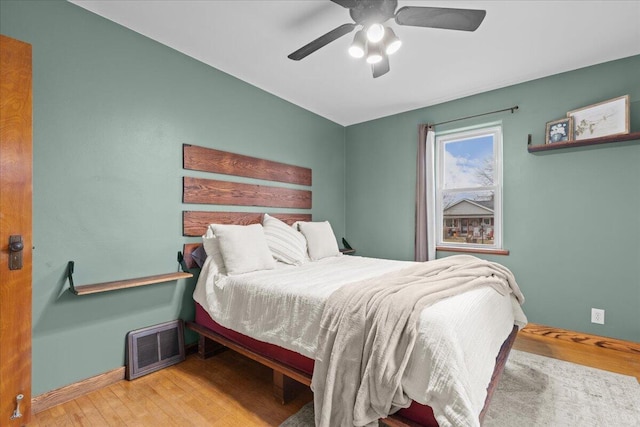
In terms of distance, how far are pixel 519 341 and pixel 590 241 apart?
117 centimetres

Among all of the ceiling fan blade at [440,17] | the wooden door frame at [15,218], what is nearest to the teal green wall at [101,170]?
the wooden door frame at [15,218]

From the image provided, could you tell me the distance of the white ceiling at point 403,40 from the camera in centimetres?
203

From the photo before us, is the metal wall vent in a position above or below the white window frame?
below

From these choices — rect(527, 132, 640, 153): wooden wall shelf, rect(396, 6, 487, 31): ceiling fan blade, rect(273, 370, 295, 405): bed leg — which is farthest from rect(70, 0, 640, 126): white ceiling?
rect(273, 370, 295, 405): bed leg

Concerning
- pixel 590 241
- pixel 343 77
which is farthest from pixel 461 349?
pixel 343 77

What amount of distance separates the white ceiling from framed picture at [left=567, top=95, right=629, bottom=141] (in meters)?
0.44

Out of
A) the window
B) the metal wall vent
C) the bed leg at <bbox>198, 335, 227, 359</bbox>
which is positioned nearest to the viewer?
the metal wall vent

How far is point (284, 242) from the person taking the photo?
288cm

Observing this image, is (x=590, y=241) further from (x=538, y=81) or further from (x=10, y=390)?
(x=10, y=390)

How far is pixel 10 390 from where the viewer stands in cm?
155

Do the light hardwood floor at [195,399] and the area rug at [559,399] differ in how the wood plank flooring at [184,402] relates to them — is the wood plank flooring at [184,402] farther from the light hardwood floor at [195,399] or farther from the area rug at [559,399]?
the area rug at [559,399]

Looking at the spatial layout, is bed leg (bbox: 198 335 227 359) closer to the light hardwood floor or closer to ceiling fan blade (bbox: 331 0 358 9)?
the light hardwood floor

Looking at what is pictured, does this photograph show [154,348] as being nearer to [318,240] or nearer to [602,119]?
[318,240]

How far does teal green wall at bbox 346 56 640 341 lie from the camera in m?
2.59
